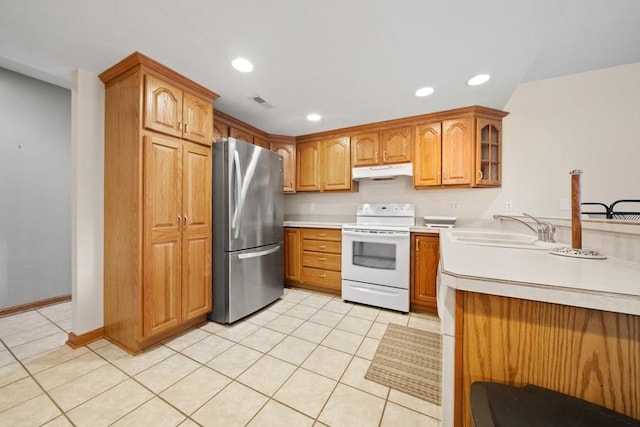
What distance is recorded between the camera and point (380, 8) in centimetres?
127

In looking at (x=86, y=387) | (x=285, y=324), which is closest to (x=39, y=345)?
(x=86, y=387)

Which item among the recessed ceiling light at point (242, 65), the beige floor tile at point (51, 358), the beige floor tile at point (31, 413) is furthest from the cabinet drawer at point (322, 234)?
the beige floor tile at point (31, 413)

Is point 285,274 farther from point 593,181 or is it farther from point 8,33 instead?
point 593,181

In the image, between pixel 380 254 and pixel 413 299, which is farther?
pixel 380 254

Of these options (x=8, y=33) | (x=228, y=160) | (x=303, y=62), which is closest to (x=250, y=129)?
(x=228, y=160)

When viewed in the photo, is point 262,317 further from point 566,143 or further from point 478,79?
point 566,143

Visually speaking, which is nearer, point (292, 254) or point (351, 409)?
point (351, 409)

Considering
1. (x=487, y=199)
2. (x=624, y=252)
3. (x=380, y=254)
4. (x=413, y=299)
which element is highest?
(x=487, y=199)

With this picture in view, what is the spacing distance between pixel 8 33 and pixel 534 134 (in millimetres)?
4520

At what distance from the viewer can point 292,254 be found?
10.7ft

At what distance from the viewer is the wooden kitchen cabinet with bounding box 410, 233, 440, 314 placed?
8.00ft

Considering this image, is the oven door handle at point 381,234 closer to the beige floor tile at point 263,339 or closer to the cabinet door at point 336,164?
the cabinet door at point 336,164

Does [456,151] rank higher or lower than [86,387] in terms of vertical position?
higher

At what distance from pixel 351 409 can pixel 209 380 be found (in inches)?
36.5
